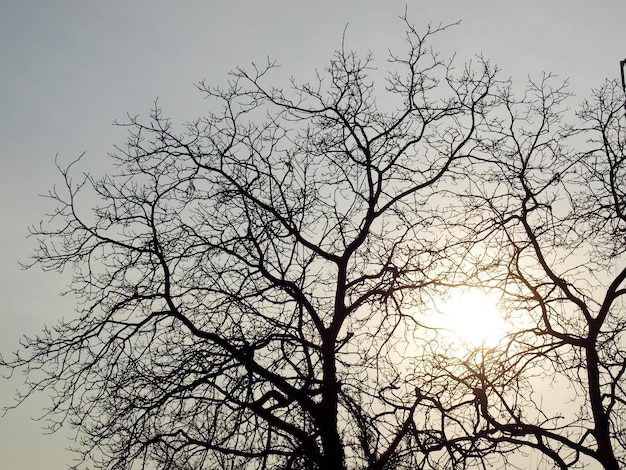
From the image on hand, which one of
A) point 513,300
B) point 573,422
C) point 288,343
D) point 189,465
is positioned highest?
point 513,300

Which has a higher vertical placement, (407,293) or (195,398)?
(407,293)

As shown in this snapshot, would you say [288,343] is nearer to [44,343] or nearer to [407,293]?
[407,293]

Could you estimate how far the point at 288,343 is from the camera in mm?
10453

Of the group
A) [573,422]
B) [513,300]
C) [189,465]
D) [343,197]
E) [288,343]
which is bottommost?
[189,465]

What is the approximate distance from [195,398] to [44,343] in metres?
1.93

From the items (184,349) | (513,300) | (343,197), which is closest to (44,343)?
(184,349)

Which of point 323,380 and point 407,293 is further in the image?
point 407,293

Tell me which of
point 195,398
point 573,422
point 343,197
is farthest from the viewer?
point 343,197

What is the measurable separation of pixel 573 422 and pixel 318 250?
3.73 m

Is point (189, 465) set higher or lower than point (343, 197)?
lower

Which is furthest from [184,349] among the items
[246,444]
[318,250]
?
[318,250]

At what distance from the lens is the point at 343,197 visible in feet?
37.4

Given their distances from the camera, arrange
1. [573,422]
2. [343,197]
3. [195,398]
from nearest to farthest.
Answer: [195,398], [573,422], [343,197]

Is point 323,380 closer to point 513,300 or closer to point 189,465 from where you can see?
point 189,465
